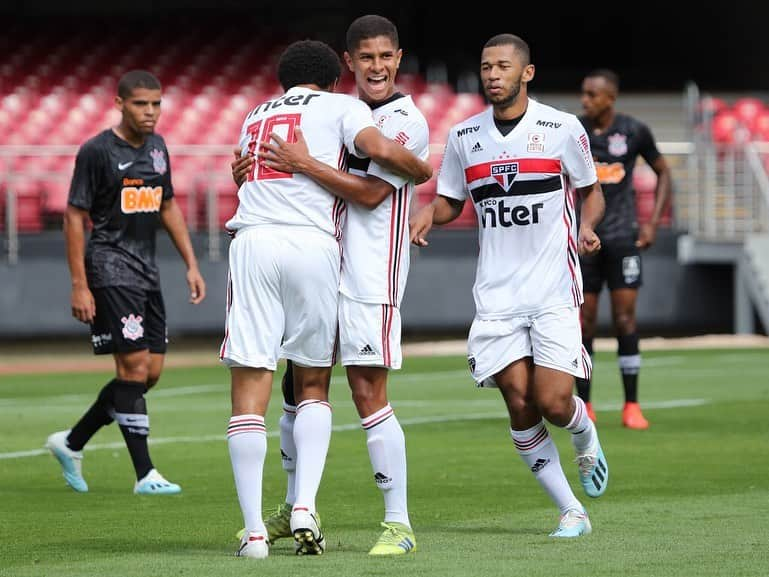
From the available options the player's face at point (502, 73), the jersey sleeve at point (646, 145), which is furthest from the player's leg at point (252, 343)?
the jersey sleeve at point (646, 145)

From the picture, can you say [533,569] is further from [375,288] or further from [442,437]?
[442,437]

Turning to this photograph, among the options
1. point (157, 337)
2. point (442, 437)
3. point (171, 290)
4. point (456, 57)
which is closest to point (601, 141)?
point (442, 437)

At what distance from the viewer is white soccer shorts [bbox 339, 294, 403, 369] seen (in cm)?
629

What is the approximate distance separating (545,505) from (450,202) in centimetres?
160

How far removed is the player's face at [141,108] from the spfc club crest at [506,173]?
2.38 m

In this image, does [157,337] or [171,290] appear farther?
[171,290]

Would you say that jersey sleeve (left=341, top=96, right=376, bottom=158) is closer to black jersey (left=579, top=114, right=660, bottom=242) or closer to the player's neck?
the player's neck

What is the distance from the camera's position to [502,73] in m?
6.96

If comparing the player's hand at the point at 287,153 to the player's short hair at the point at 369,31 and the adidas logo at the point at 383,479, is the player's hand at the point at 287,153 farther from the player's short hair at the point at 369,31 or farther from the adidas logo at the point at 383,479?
the adidas logo at the point at 383,479

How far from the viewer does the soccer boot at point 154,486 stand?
838 centimetres

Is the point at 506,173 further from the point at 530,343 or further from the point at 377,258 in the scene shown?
the point at 377,258

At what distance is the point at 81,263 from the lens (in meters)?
8.50

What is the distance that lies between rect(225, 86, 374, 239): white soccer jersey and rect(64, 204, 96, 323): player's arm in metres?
2.37

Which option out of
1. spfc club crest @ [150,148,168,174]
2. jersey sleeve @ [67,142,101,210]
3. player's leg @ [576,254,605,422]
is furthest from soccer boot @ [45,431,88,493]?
player's leg @ [576,254,605,422]
